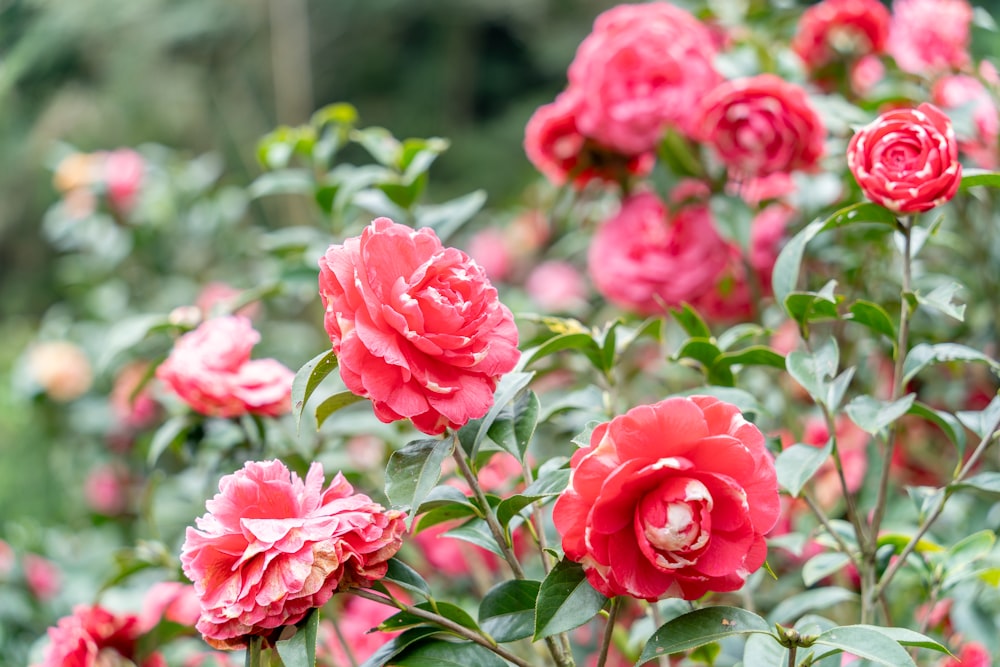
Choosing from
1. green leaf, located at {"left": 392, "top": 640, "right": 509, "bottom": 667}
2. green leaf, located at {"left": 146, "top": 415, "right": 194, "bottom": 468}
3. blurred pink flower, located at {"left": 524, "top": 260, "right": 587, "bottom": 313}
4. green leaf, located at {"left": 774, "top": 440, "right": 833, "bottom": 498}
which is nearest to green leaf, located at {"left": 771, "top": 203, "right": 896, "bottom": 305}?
green leaf, located at {"left": 774, "top": 440, "right": 833, "bottom": 498}

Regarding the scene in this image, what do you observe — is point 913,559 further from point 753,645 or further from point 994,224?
point 994,224

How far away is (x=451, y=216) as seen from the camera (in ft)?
3.08

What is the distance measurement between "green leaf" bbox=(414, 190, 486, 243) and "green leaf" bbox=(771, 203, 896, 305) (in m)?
0.32

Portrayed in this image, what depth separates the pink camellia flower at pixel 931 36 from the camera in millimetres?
1132

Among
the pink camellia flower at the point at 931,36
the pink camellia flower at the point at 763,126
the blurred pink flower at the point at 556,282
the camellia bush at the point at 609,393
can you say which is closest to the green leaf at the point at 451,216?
the camellia bush at the point at 609,393

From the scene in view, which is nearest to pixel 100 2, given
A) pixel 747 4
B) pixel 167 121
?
pixel 167 121

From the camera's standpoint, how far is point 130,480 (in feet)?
6.00

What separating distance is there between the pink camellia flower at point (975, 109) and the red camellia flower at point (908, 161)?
408mm

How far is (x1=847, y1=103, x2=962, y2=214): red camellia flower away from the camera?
0.59 m

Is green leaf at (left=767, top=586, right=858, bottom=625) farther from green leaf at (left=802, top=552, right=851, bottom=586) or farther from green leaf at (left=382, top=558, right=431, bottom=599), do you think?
green leaf at (left=382, top=558, right=431, bottom=599)

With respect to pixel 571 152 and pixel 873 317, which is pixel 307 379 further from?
pixel 571 152

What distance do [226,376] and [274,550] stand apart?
0.28 meters

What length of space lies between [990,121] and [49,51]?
1998 millimetres

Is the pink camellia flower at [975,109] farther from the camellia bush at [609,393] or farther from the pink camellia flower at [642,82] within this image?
the pink camellia flower at [642,82]
